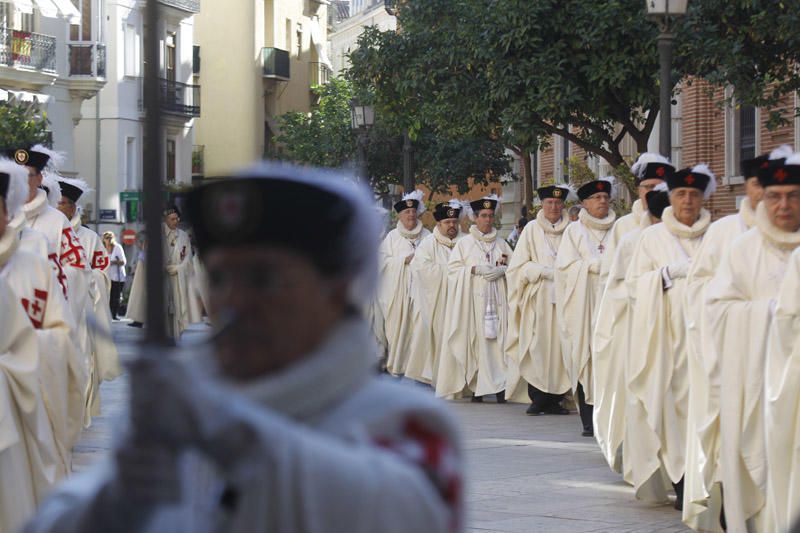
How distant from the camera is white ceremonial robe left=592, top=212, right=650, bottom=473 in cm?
1161

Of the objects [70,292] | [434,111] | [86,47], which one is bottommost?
[70,292]

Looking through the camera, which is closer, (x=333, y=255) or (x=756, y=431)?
(x=333, y=255)

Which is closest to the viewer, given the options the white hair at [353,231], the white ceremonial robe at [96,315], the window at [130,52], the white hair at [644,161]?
the white hair at [353,231]

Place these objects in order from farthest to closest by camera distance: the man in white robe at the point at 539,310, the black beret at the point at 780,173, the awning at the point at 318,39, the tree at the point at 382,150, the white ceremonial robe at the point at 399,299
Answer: the awning at the point at 318,39 → the tree at the point at 382,150 → the white ceremonial robe at the point at 399,299 → the man in white robe at the point at 539,310 → the black beret at the point at 780,173

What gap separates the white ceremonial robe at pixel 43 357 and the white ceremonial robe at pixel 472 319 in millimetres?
11513

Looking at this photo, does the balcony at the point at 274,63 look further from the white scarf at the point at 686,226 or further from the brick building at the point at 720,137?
the white scarf at the point at 686,226

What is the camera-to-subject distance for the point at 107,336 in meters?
2.13

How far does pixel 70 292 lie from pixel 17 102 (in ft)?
121

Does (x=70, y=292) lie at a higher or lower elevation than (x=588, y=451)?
higher

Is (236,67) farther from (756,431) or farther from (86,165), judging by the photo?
(756,431)

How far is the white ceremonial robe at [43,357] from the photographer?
7.13 metres

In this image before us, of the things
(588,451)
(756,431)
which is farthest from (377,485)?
(588,451)

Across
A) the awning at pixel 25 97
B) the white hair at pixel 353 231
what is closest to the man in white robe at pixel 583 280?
the white hair at pixel 353 231

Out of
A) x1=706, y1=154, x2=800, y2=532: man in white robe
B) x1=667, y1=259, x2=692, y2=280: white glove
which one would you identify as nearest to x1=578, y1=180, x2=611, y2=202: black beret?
x1=667, y1=259, x2=692, y2=280: white glove
